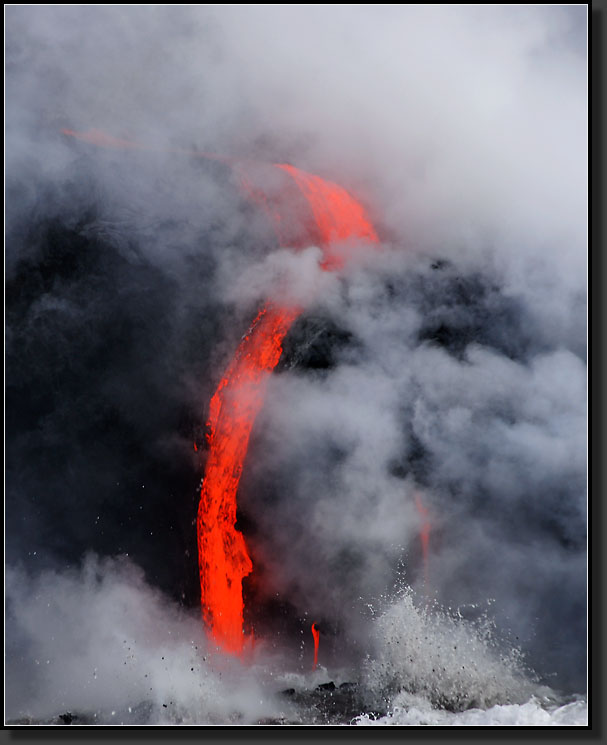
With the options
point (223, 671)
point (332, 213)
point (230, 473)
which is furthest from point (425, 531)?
point (332, 213)

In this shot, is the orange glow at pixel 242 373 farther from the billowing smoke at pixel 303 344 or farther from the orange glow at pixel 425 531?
the orange glow at pixel 425 531

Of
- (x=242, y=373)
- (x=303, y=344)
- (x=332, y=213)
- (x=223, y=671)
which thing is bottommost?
(x=223, y=671)

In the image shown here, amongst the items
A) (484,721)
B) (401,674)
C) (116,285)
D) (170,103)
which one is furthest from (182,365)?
(484,721)

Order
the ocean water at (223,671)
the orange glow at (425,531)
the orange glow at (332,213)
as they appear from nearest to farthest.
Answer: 1. the ocean water at (223,671)
2. the orange glow at (425,531)
3. the orange glow at (332,213)

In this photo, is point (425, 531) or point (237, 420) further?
point (237, 420)

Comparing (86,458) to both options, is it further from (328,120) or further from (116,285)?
(328,120)

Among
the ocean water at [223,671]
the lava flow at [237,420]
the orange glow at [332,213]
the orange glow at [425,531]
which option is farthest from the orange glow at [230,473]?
the orange glow at [425,531]

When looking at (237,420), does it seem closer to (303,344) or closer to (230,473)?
(230,473)

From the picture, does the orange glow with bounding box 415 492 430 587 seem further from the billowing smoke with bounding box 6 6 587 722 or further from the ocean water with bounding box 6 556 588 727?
the ocean water with bounding box 6 556 588 727
